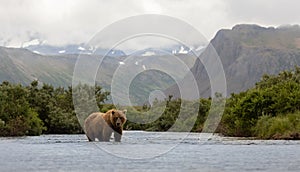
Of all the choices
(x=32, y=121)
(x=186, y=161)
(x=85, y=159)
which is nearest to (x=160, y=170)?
(x=186, y=161)

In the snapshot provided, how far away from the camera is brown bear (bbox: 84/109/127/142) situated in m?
32.4

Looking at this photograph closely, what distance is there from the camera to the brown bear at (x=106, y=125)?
3238 cm

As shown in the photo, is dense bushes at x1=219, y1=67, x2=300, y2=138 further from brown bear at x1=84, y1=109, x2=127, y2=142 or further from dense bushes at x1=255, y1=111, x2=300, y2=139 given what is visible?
brown bear at x1=84, y1=109, x2=127, y2=142

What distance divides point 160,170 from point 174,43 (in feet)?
37.9

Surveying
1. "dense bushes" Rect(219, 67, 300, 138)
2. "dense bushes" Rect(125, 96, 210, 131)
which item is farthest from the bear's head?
"dense bushes" Rect(125, 96, 210, 131)

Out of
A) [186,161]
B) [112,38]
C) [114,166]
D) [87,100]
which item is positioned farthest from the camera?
[87,100]

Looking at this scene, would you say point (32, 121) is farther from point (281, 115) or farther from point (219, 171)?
point (219, 171)

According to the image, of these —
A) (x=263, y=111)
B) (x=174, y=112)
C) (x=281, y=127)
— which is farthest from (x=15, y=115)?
(x=174, y=112)

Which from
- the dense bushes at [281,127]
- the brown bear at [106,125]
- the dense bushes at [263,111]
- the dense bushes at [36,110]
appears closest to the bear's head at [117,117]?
the brown bear at [106,125]

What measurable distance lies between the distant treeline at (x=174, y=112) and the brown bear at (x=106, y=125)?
16780 millimetres

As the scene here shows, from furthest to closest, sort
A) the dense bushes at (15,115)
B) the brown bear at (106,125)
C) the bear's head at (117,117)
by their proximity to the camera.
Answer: the dense bushes at (15,115) → the brown bear at (106,125) → the bear's head at (117,117)

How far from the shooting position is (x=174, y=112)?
82.5 metres

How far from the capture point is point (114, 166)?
1964cm

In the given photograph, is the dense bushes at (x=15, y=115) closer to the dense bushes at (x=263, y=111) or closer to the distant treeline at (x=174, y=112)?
the distant treeline at (x=174, y=112)
